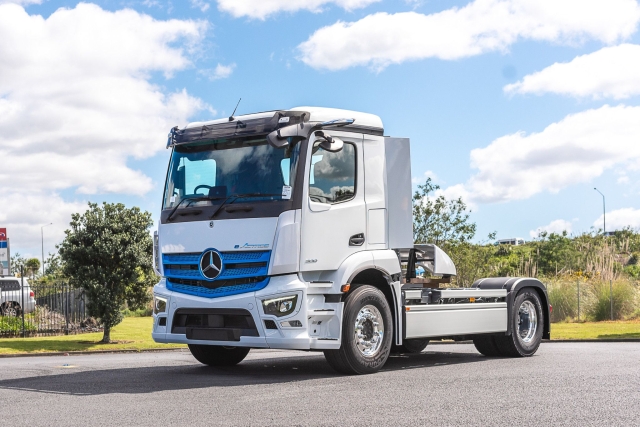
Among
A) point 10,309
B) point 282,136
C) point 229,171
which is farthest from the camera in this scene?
point 10,309

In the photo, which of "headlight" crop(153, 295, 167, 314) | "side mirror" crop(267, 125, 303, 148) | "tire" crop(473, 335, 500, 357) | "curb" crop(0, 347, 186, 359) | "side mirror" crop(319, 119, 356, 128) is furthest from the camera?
"curb" crop(0, 347, 186, 359)

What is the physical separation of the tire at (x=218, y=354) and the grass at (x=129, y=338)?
8.87m

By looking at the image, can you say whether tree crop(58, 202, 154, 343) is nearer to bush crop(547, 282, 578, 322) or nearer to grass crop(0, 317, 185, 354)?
grass crop(0, 317, 185, 354)

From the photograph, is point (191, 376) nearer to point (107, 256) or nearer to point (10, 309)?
point (107, 256)

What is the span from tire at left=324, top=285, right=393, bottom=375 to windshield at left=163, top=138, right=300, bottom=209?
5.65 ft

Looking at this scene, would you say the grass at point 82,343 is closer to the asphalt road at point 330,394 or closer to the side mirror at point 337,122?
the asphalt road at point 330,394

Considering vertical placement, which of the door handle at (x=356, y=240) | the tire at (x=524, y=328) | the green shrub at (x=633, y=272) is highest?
the door handle at (x=356, y=240)

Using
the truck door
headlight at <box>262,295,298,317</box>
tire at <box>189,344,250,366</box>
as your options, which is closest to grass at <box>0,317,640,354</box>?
tire at <box>189,344,250,366</box>

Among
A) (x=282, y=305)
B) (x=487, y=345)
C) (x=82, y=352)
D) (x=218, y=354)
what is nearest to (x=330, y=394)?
(x=282, y=305)

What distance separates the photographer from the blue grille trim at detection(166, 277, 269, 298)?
34.0 ft

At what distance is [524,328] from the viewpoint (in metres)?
14.3

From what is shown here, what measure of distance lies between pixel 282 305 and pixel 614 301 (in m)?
20.1

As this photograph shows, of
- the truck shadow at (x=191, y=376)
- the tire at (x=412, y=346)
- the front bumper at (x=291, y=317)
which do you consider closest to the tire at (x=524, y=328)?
the truck shadow at (x=191, y=376)

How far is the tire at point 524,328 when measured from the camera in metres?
13.8
